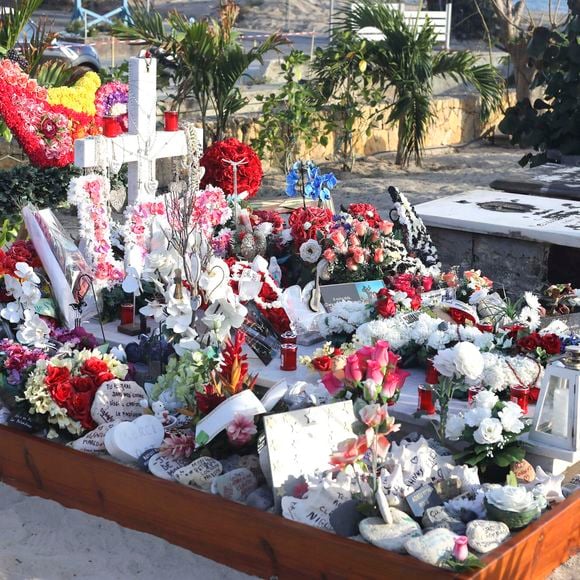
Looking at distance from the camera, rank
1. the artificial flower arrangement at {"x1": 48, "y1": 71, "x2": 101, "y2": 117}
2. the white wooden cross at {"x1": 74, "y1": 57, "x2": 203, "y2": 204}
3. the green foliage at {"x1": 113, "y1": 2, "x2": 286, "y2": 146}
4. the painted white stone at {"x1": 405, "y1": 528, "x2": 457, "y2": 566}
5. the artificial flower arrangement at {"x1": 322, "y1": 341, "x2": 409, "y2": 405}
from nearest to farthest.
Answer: the painted white stone at {"x1": 405, "y1": 528, "x2": 457, "y2": 566} < the artificial flower arrangement at {"x1": 322, "y1": 341, "x2": 409, "y2": 405} < the white wooden cross at {"x1": 74, "y1": 57, "x2": 203, "y2": 204} < the artificial flower arrangement at {"x1": 48, "y1": 71, "x2": 101, "y2": 117} < the green foliage at {"x1": 113, "y1": 2, "x2": 286, "y2": 146}

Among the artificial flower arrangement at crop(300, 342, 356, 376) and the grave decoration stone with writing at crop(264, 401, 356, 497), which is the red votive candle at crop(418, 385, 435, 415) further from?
the grave decoration stone with writing at crop(264, 401, 356, 497)

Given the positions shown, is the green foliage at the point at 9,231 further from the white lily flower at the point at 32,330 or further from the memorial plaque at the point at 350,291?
the memorial plaque at the point at 350,291

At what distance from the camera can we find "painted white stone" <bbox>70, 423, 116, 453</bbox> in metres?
4.57

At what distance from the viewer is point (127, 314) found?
5.74 m

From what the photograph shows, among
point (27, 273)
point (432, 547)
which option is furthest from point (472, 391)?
point (27, 273)

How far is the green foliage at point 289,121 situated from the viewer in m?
11.6

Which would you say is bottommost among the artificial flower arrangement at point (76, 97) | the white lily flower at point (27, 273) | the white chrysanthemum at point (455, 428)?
the white chrysanthemum at point (455, 428)

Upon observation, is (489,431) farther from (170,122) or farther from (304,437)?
(170,122)

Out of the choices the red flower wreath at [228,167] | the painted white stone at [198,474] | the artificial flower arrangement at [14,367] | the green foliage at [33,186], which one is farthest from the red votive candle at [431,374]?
the green foliage at [33,186]

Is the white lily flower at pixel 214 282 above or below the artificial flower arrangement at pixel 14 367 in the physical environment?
above

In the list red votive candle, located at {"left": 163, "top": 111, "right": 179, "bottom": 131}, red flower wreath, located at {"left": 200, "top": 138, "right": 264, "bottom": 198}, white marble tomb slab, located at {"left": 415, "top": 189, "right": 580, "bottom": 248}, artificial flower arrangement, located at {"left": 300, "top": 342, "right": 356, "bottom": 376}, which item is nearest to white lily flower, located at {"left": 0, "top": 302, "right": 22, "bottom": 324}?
artificial flower arrangement, located at {"left": 300, "top": 342, "right": 356, "bottom": 376}

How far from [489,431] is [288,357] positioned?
4.12 feet

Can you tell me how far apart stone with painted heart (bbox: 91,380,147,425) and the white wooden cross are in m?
1.73

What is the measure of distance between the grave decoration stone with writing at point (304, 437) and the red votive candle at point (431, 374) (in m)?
0.77
